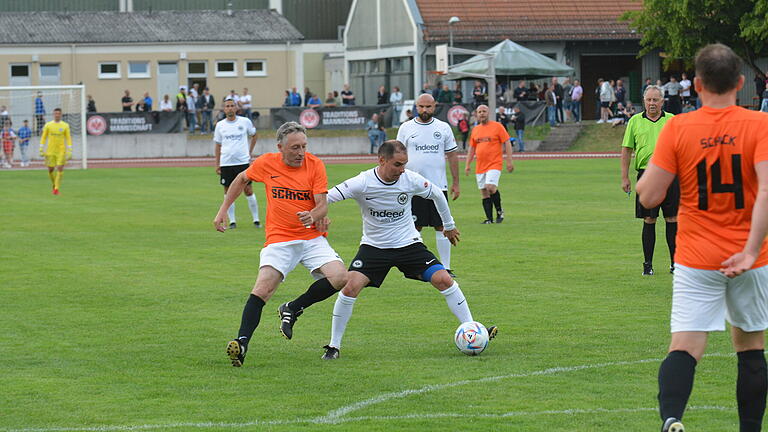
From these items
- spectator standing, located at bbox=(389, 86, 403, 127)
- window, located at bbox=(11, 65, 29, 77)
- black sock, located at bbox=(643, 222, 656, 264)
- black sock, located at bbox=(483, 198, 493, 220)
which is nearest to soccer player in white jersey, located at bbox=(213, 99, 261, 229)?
black sock, located at bbox=(483, 198, 493, 220)

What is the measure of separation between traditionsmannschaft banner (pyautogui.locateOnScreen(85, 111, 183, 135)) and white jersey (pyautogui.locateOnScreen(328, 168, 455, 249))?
129 feet

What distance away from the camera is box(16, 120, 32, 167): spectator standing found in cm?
4400

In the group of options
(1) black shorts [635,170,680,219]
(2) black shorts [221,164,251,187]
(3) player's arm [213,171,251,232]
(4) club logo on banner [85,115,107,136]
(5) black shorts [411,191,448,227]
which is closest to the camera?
(3) player's arm [213,171,251,232]

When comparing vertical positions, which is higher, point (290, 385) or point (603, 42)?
point (603, 42)

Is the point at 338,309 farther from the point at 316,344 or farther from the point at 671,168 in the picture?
the point at 671,168

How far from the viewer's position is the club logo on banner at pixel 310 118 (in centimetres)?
4844

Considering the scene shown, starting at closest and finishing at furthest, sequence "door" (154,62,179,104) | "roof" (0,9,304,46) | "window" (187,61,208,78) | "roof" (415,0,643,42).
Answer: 1. "roof" (415,0,643,42)
2. "roof" (0,9,304,46)
3. "door" (154,62,179,104)
4. "window" (187,61,208,78)

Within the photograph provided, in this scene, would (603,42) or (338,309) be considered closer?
(338,309)

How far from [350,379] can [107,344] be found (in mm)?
2515

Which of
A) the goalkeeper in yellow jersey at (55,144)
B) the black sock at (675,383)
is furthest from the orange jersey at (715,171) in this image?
the goalkeeper in yellow jersey at (55,144)

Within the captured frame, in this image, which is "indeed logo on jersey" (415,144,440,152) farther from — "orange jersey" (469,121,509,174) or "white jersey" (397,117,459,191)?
"orange jersey" (469,121,509,174)

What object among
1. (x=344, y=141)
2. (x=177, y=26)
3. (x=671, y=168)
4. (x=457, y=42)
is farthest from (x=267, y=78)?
(x=671, y=168)

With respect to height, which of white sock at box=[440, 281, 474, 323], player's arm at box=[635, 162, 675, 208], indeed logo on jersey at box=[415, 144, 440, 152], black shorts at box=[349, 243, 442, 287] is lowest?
white sock at box=[440, 281, 474, 323]

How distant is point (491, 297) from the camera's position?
1230 centimetres
